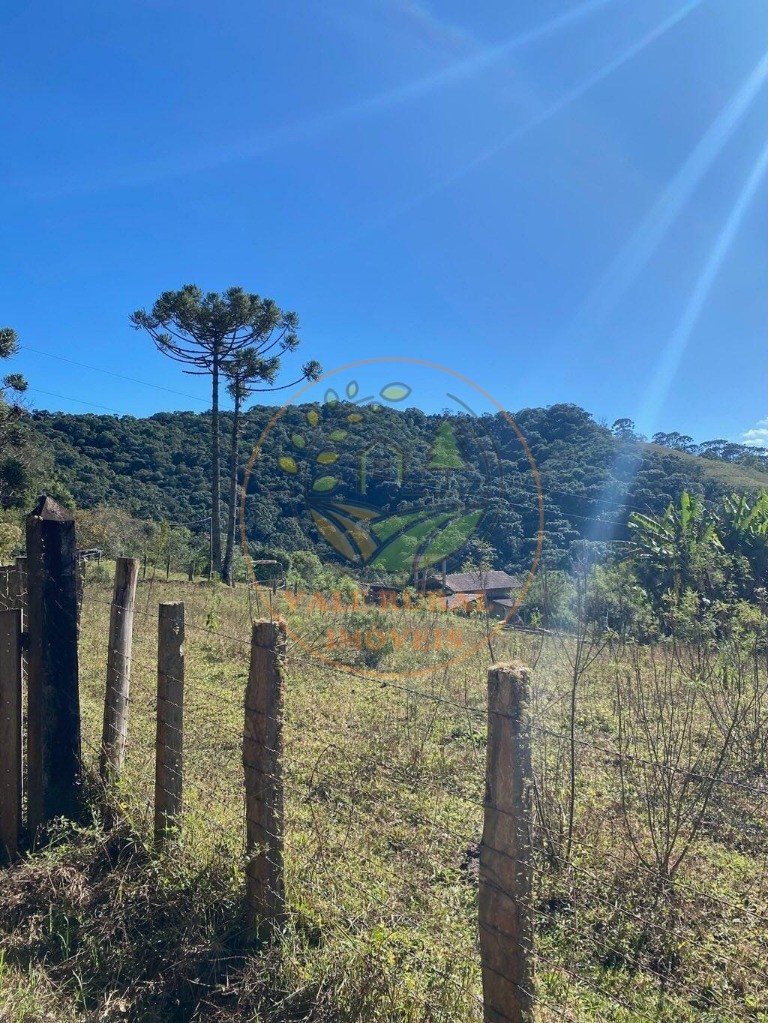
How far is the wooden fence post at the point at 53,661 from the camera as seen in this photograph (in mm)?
2801

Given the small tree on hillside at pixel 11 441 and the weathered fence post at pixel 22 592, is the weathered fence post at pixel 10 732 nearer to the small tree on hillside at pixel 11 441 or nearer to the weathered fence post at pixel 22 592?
the weathered fence post at pixel 22 592

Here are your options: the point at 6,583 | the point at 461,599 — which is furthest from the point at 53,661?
the point at 461,599

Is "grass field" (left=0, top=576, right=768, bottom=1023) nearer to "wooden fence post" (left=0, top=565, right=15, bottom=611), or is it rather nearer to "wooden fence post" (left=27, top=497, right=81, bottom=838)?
"wooden fence post" (left=27, top=497, right=81, bottom=838)

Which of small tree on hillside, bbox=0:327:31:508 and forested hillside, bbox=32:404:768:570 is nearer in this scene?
forested hillside, bbox=32:404:768:570

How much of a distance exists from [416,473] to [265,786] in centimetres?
506

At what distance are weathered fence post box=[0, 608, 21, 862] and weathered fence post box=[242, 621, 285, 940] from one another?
1.35 meters

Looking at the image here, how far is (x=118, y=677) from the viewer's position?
298cm

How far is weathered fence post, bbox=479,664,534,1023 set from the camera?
1459mm

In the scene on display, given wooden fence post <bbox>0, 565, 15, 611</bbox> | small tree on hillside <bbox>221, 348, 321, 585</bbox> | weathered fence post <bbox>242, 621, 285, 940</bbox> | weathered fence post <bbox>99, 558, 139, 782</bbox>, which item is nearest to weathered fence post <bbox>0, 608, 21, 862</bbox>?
weathered fence post <bbox>99, 558, 139, 782</bbox>

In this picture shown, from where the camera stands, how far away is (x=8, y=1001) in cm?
188

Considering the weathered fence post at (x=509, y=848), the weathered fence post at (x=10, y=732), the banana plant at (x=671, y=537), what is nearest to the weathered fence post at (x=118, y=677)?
the weathered fence post at (x=10, y=732)

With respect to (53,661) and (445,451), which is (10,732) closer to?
(53,661)

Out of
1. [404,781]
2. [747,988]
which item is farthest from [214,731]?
[747,988]

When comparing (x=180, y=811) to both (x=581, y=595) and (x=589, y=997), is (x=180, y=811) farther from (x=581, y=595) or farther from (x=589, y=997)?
(x=581, y=595)
